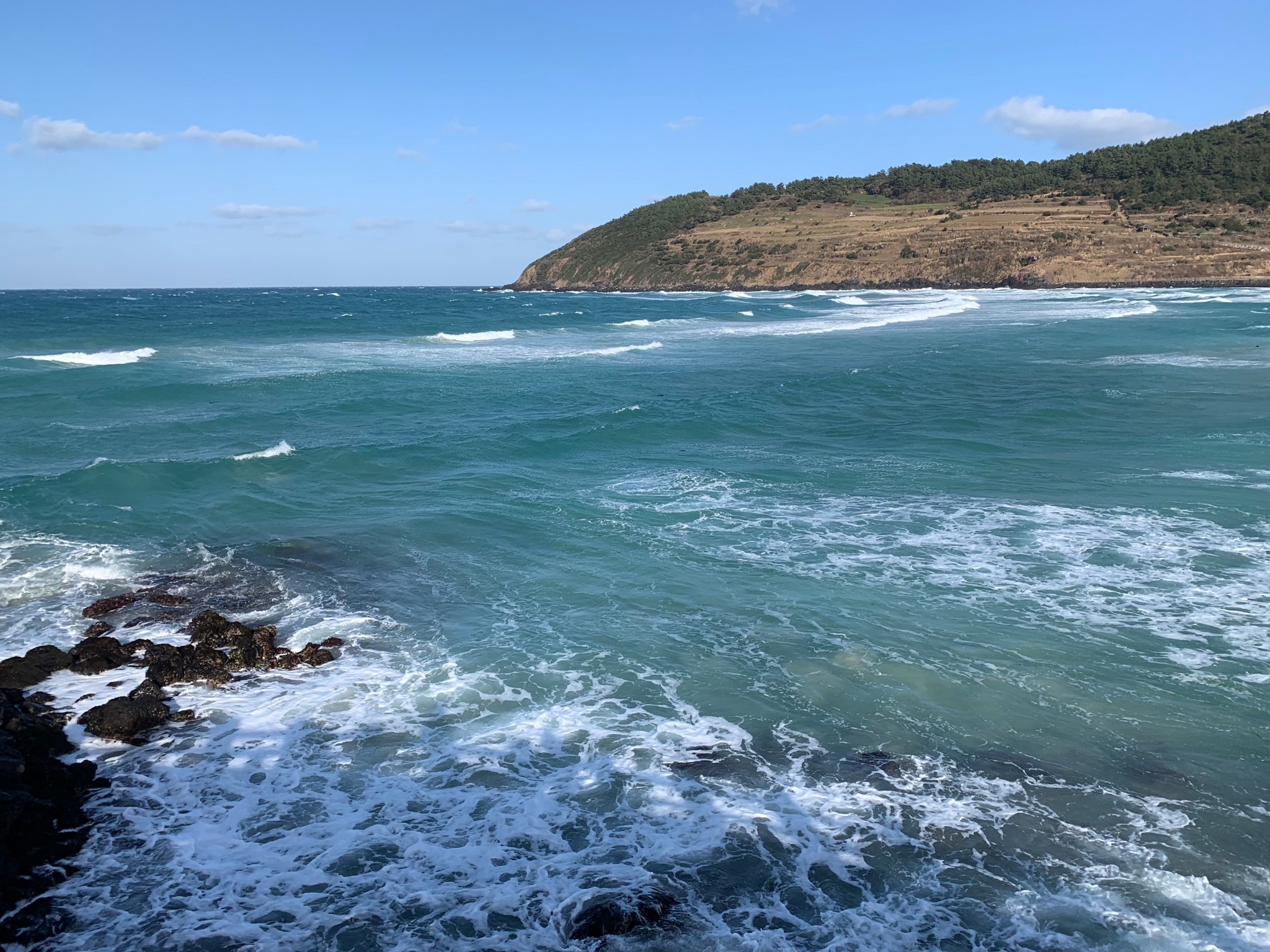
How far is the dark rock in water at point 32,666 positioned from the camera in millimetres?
8781

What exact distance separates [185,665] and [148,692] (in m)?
0.74

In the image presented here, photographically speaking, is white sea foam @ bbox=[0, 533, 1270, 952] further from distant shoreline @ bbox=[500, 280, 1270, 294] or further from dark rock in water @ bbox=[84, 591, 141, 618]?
distant shoreline @ bbox=[500, 280, 1270, 294]

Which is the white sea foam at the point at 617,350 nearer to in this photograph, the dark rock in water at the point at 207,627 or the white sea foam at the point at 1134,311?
the white sea foam at the point at 1134,311

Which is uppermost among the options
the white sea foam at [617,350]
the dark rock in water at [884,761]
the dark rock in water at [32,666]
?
the white sea foam at [617,350]

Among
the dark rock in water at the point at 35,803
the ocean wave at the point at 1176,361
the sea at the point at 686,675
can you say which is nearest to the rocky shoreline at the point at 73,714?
the dark rock in water at the point at 35,803

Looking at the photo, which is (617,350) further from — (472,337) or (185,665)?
(185,665)

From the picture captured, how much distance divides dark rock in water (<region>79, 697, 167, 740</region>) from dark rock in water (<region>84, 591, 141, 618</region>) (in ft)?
9.67

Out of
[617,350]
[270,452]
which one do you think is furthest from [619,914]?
[617,350]

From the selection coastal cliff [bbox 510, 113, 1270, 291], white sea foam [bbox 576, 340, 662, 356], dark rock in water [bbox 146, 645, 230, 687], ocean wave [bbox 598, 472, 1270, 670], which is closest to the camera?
dark rock in water [bbox 146, 645, 230, 687]

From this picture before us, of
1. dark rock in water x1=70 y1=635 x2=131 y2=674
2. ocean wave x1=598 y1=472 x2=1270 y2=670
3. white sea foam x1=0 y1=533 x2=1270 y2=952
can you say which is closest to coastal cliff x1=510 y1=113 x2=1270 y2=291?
ocean wave x1=598 y1=472 x2=1270 y2=670

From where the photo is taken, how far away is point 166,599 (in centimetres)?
1126

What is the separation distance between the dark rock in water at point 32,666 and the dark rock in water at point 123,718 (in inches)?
43.1

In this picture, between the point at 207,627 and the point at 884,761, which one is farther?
the point at 207,627

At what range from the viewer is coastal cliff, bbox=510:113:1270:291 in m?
82.2
